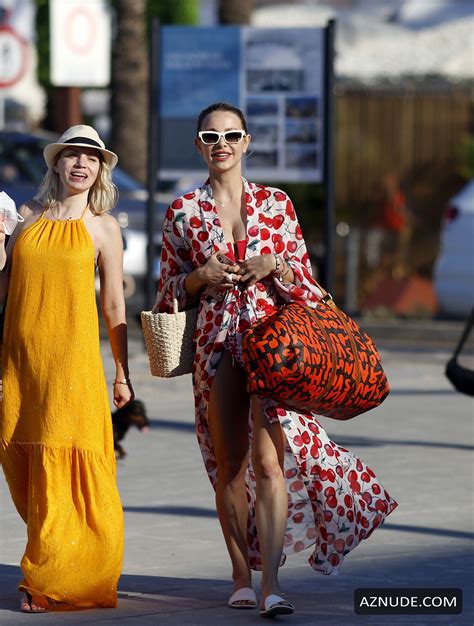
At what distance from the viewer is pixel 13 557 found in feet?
22.5

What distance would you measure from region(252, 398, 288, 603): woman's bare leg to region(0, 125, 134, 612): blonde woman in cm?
53

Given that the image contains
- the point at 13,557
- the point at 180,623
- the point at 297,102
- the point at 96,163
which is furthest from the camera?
the point at 297,102

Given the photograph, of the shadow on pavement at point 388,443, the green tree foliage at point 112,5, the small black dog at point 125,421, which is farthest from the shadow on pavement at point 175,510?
the green tree foliage at point 112,5

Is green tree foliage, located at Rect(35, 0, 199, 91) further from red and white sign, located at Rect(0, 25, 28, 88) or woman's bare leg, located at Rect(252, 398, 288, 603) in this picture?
woman's bare leg, located at Rect(252, 398, 288, 603)

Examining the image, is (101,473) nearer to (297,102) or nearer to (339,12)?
(297,102)

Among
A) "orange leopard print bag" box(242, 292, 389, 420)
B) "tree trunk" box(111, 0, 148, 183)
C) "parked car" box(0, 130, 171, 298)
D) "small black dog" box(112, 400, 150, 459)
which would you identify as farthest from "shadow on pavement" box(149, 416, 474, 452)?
"tree trunk" box(111, 0, 148, 183)

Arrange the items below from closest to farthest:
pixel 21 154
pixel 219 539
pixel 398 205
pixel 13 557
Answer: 1. pixel 13 557
2. pixel 219 539
3. pixel 21 154
4. pixel 398 205

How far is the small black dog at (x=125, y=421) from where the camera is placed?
9.25 m

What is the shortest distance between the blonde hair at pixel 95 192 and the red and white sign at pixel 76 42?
1153 cm

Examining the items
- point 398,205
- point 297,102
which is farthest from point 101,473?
point 398,205

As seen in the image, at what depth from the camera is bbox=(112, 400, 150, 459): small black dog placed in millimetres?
9250

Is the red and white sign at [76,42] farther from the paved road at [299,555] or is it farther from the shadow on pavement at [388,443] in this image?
the shadow on pavement at [388,443]

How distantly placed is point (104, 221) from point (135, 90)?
18715 mm

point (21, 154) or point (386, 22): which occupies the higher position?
point (386, 22)
